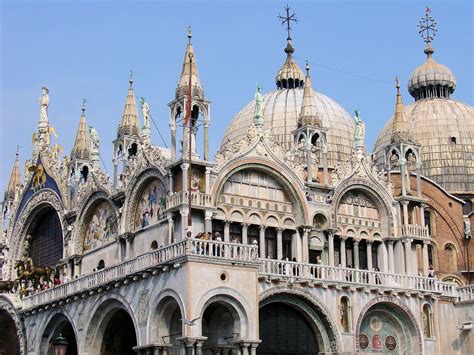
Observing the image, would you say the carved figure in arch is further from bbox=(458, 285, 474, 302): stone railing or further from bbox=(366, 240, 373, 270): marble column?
bbox=(458, 285, 474, 302): stone railing

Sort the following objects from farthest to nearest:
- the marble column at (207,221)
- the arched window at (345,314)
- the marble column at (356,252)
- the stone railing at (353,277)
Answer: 1. the marble column at (356,252)
2. the arched window at (345,314)
3. the marble column at (207,221)
4. the stone railing at (353,277)

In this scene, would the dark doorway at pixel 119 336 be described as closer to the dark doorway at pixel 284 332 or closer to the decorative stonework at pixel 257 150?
the dark doorway at pixel 284 332

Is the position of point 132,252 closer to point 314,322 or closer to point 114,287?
point 114,287

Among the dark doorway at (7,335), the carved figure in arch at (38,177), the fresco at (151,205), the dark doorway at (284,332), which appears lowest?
the dark doorway at (284,332)

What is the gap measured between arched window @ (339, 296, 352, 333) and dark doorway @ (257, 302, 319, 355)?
1.30 meters

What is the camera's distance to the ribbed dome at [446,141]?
60.4 m

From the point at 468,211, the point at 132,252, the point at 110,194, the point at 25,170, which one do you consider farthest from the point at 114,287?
the point at 468,211

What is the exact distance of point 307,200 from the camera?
4041 centimetres

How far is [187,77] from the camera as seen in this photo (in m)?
38.5

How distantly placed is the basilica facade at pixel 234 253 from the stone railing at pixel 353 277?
0.20 feet

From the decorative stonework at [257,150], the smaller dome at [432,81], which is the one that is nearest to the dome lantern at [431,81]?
the smaller dome at [432,81]

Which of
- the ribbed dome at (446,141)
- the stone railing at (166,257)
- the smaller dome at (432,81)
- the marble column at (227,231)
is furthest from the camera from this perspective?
the smaller dome at (432,81)

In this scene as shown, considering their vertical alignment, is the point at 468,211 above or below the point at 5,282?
above

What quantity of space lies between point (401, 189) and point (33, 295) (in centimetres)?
1840
